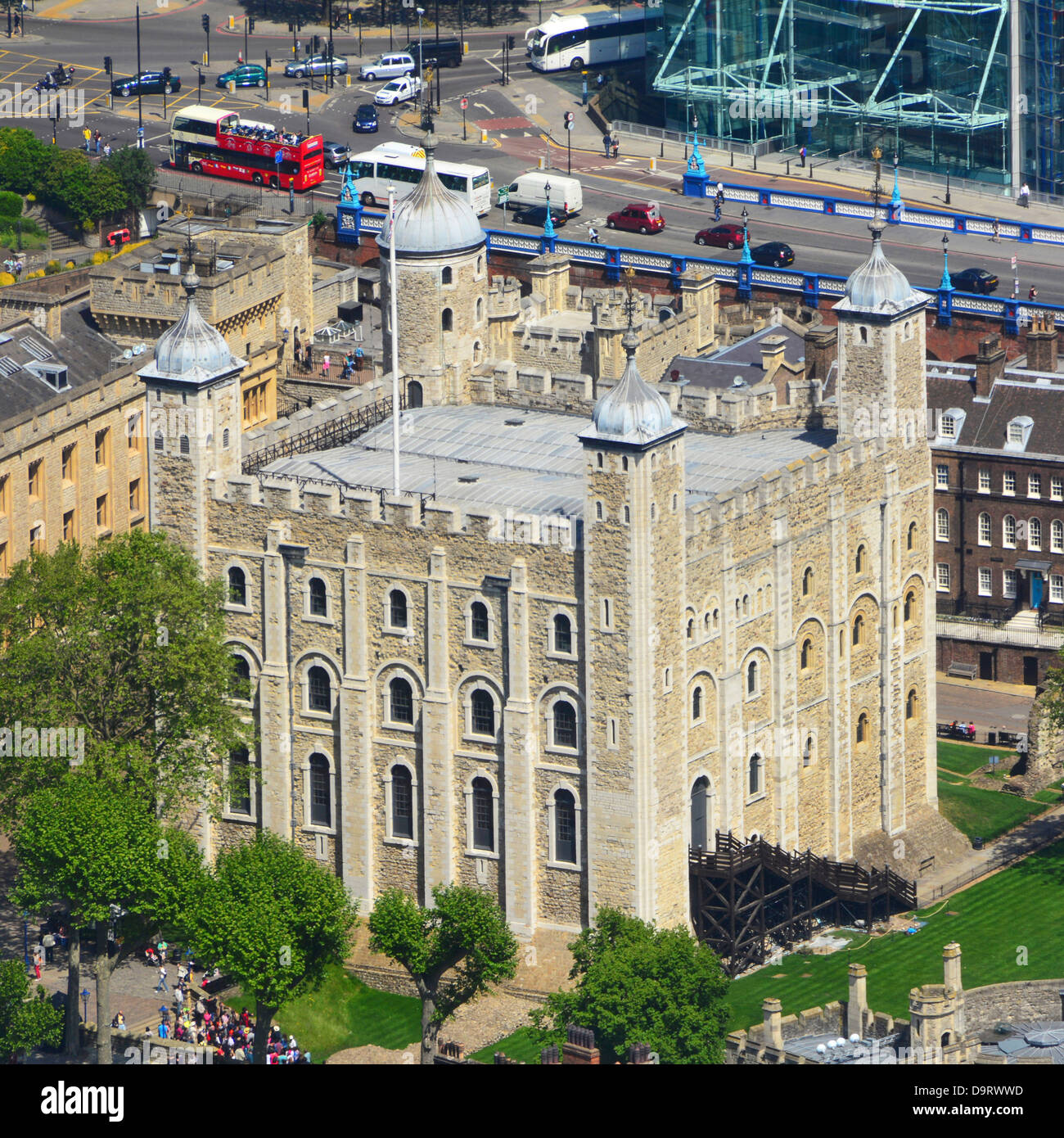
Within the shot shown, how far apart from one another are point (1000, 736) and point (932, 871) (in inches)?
646

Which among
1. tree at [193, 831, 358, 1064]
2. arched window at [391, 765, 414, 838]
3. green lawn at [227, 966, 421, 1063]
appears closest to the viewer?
tree at [193, 831, 358, 1064]

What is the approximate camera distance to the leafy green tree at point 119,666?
147 meters

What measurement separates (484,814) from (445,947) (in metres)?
7.50

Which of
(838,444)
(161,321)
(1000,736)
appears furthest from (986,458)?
(161,321)

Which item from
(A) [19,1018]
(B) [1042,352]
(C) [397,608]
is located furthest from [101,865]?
(B) [1042,352]

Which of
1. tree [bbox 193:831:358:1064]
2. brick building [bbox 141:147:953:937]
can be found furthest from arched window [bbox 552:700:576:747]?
tree [bbox 193:831:358:1064]

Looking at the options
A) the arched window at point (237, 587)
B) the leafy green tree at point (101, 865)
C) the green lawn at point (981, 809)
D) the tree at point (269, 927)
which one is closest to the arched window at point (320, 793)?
the arched window at point (237, 587)

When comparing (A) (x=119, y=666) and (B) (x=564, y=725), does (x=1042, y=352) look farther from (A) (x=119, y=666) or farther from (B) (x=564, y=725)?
(A) (x=119, y=666)

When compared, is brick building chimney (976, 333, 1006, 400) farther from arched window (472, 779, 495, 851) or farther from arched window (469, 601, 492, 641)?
arched window (472, 779, 495, 851)

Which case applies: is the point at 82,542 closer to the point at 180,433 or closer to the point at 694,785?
the point at 180,433

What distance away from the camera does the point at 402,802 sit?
153875 mm

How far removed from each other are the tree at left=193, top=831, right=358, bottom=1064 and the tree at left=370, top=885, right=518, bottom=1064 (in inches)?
90.8

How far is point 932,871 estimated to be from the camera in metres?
164

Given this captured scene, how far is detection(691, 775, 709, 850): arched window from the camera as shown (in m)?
153
